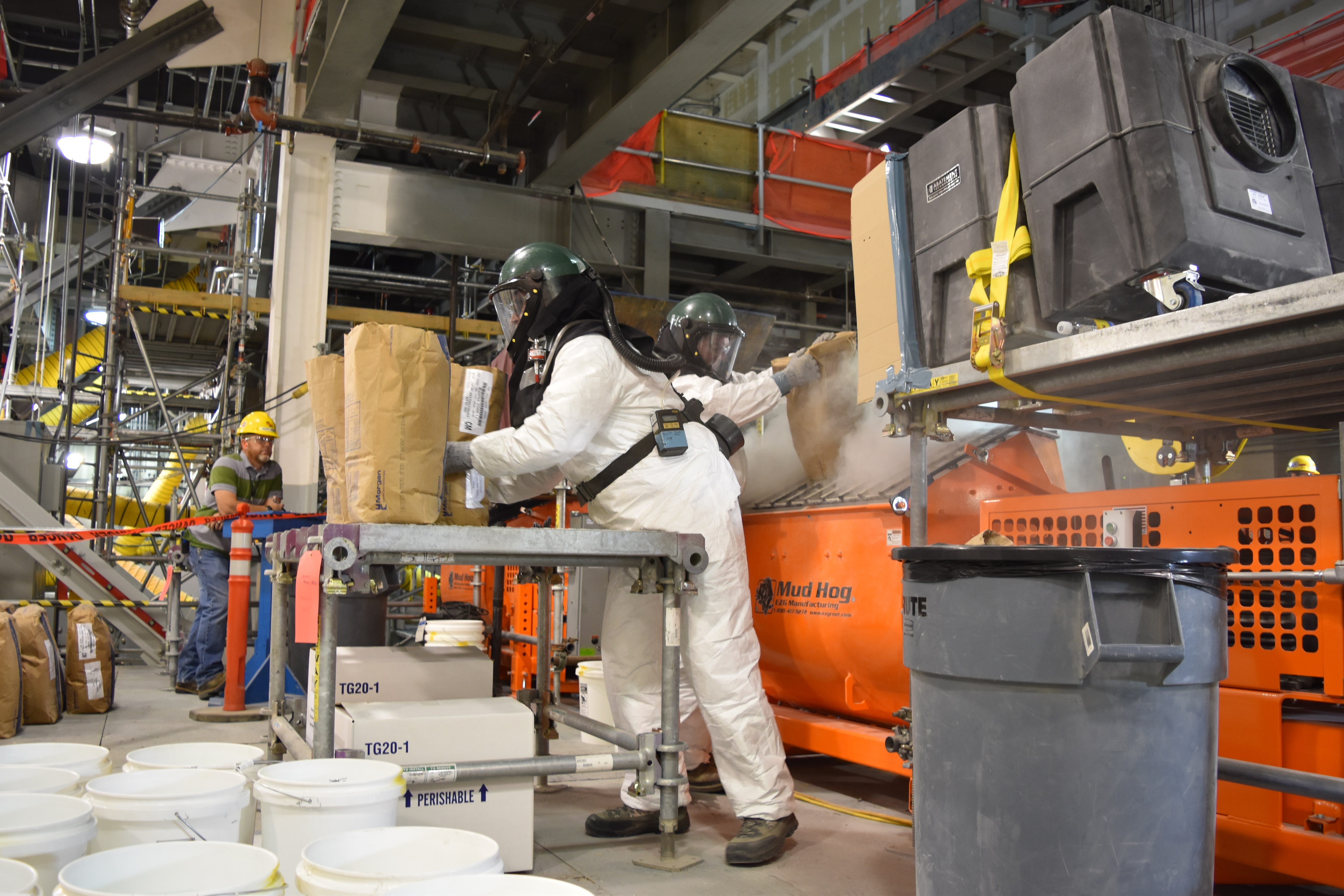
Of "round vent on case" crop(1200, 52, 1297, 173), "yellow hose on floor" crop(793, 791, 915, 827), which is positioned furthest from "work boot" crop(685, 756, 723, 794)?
"round vent on case" crop(1200, 52, 1297, 173)

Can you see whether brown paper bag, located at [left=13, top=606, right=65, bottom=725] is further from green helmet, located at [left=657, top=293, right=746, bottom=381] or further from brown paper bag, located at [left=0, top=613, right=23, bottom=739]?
green helmet, located at [left=657, top=293, right=746, bottom=381]

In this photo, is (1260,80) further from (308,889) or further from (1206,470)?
(308,889)

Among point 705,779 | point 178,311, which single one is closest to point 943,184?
point 705,779

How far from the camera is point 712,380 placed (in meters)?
4.83

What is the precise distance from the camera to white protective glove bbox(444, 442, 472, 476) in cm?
309

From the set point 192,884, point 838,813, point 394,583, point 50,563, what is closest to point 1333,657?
point 838,813

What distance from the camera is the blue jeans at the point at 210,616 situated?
6824mm

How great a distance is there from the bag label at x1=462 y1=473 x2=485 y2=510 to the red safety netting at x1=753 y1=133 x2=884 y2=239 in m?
6.72

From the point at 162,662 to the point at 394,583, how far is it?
4.78 metres

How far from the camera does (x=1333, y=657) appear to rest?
2.55 meters

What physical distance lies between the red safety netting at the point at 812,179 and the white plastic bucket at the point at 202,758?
778cm

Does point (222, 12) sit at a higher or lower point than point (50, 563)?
higher

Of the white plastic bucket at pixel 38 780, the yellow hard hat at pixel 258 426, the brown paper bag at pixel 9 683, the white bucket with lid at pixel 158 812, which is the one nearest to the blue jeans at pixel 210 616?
the yellow hard hat at pixel 258 426

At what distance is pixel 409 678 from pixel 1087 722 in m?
2.57
